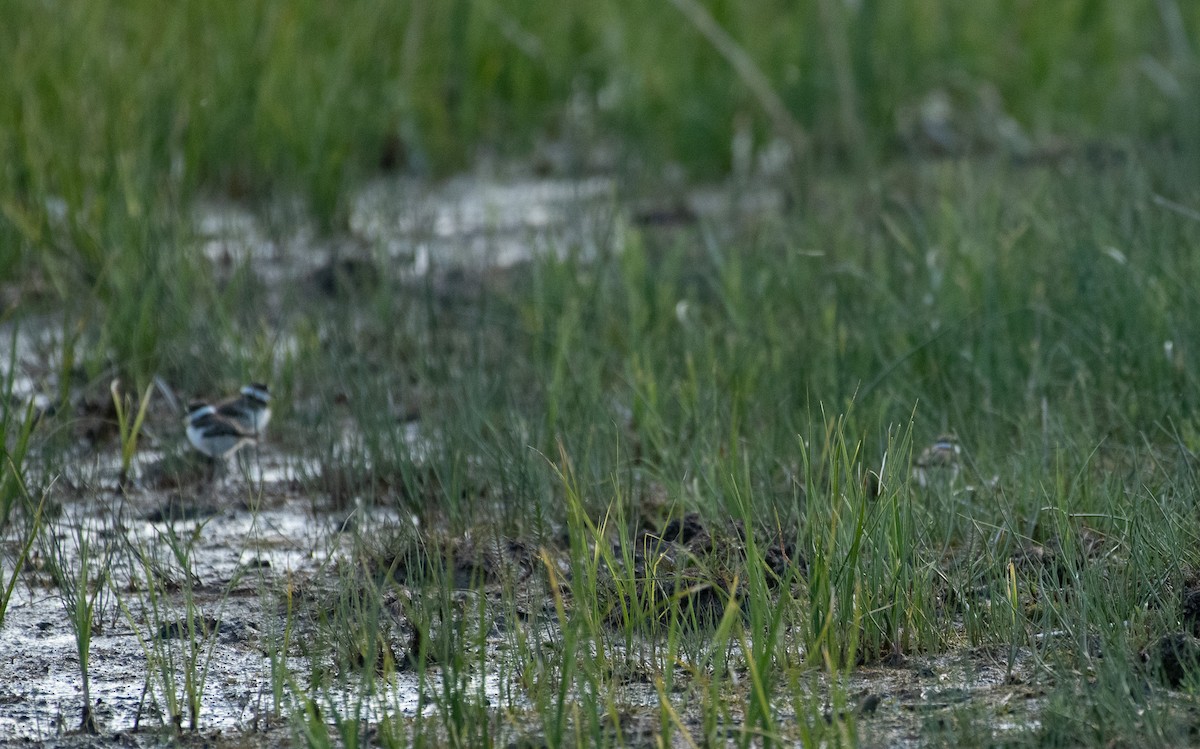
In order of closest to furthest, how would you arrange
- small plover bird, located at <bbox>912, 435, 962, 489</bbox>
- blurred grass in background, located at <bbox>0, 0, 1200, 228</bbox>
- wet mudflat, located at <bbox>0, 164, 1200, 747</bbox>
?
wet mudflat, located at <bbox>0, 164, 1200, 747</bbox> → small plover bird, located at <bbox>912, 435, 962, 489</bbox> → blurred grass in background, located at <bbox>0, 0, 1200, 228</bbox>

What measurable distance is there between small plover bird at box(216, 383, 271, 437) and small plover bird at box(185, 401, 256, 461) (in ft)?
0.08

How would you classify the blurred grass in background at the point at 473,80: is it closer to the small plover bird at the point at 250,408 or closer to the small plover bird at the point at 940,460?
the small plover bird at the point at 250,408

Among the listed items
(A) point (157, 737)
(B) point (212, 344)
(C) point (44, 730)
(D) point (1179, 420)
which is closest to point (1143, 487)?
(D) point (1179, 420)

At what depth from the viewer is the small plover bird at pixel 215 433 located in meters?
3.21

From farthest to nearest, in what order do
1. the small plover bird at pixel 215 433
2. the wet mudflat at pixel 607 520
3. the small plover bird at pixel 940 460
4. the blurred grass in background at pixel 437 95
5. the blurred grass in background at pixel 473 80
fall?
the blurred grass in background at pixel 473 80, the blurred grass in background at pixel 437 95, the small plover bird at pixel 215 433, the small plover bird at pixel 940 460, the wet mudflat at pixel 607 520

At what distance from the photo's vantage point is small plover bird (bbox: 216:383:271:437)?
329 cm

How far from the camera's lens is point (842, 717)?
2111 mm

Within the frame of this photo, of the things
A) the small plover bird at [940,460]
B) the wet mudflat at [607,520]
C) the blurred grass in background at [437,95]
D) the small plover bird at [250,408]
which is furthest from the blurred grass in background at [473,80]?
the small plover bird at [940,460]

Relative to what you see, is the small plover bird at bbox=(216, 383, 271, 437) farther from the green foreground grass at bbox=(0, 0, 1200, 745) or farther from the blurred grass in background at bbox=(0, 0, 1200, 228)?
the blurred grass in background at bbox=(0, 0, 1200, 228)

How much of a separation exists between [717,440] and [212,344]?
5.07 ft

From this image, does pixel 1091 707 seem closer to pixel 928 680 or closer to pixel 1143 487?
pixel 928 680

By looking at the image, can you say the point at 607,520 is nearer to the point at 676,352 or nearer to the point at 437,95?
the point at 676,352

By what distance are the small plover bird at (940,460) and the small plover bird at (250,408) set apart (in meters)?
1.43

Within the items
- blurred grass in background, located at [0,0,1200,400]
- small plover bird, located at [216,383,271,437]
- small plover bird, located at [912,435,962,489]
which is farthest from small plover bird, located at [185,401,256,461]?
small plover bird, located at [912,435,962,489]
